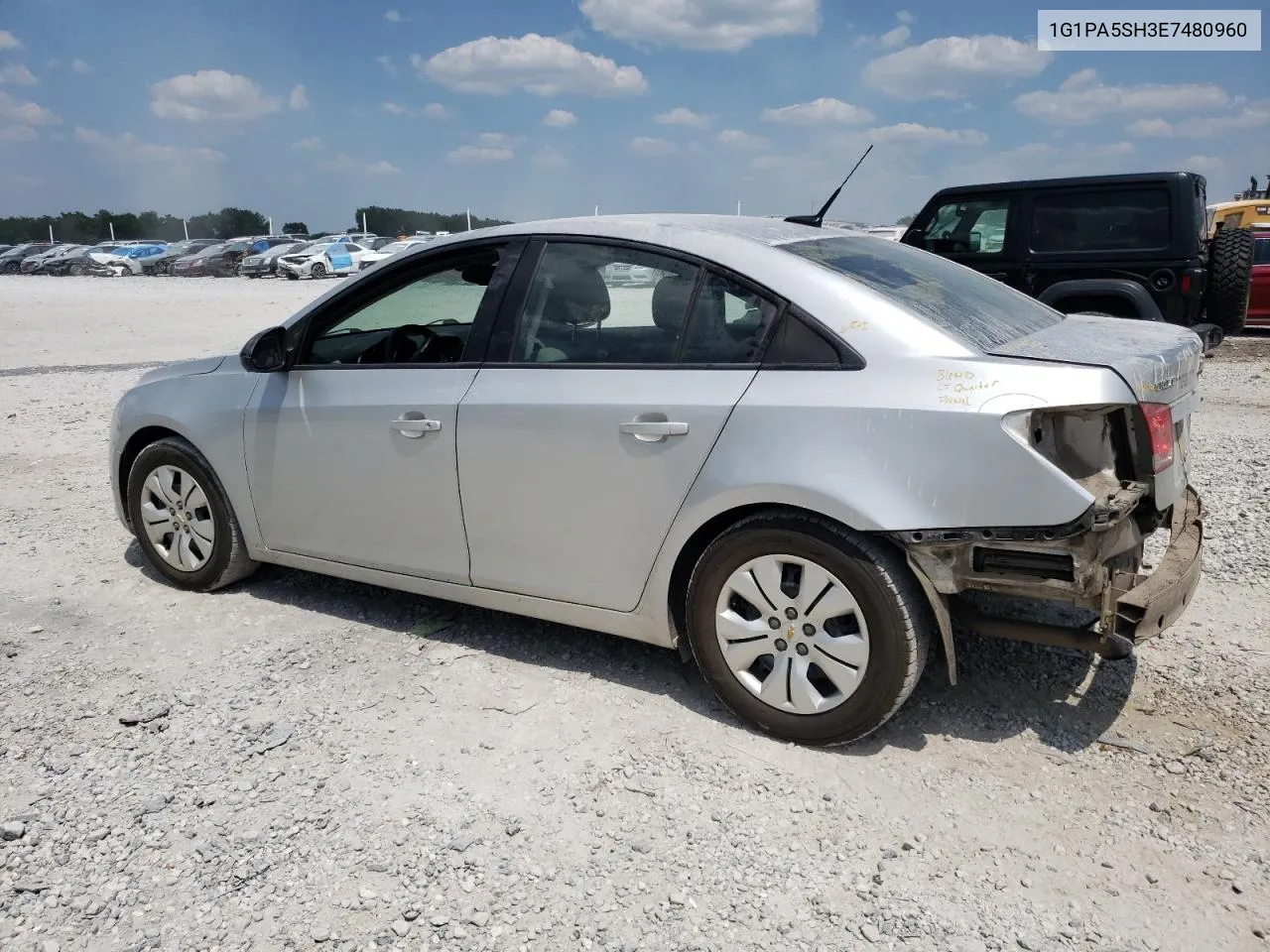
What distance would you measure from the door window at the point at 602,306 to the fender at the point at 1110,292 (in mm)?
7067

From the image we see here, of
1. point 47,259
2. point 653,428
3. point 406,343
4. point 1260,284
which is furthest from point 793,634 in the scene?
point 47,259

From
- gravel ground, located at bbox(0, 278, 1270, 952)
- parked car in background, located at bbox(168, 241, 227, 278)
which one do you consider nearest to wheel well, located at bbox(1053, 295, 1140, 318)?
gravel ground, located at bbox(0, 278, 1270, 952)

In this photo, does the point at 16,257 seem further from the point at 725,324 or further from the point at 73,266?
the point at 725,324

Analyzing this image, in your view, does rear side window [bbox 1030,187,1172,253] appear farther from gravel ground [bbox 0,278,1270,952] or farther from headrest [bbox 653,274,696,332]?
headrest [bbox 653,274,696,332]

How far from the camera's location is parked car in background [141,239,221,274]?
4378 cm

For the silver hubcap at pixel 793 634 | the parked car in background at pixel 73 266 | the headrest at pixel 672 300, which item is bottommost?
the silver hubcap at pixel 793 634

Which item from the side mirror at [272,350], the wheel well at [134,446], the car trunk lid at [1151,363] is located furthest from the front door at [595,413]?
the wheel well at [134,446]

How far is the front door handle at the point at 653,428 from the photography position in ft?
10.8

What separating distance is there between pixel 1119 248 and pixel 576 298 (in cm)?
788

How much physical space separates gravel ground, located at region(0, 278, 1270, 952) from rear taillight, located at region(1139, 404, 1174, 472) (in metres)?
0.98

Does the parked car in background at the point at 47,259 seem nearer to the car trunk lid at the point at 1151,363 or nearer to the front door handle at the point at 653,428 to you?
the front door handle at the point at 653,428

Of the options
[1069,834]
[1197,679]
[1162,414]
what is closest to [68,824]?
[1069,834]

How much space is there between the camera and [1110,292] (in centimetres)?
955

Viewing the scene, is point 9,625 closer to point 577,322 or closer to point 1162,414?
point 577,322
